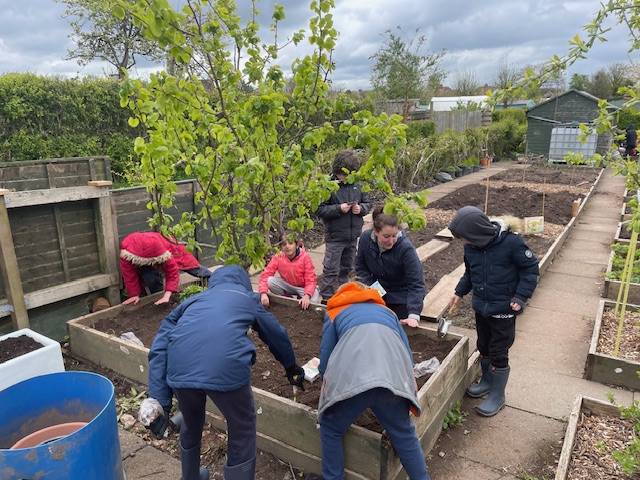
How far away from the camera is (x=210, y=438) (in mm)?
3307

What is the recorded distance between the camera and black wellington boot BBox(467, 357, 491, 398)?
3793 millimetres

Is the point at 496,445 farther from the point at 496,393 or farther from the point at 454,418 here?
the point at 496,393

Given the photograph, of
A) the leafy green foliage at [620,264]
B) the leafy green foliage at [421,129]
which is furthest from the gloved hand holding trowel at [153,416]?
the leafy green foliage at [421,129]

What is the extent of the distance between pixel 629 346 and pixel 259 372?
3.59 meters

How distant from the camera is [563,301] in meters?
5.96

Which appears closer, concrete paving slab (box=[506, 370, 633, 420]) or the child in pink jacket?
concrete paving slab (box=[506, 370, 633, 420])

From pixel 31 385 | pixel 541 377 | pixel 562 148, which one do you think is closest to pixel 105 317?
pixel 31 385

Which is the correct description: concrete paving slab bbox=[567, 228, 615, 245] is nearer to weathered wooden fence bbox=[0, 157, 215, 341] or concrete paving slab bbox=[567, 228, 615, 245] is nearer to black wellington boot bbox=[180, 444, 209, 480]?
weathered wooden fence bbox=[0, 157, 215, 341]

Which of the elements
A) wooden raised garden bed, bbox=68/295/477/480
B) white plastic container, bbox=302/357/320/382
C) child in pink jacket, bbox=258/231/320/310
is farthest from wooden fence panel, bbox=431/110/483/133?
white plastic container, bbox=302/357/320/382

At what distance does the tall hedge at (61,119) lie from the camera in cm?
752

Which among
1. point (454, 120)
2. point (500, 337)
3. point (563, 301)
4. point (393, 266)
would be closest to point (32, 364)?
point (393, 266)

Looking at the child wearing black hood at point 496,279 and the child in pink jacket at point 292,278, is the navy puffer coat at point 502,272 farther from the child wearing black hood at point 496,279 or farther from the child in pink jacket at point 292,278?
the child in pink jacket at point 292,278

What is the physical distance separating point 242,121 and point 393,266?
1.86 meters

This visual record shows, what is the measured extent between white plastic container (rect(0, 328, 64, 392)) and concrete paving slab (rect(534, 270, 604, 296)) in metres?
6.06
